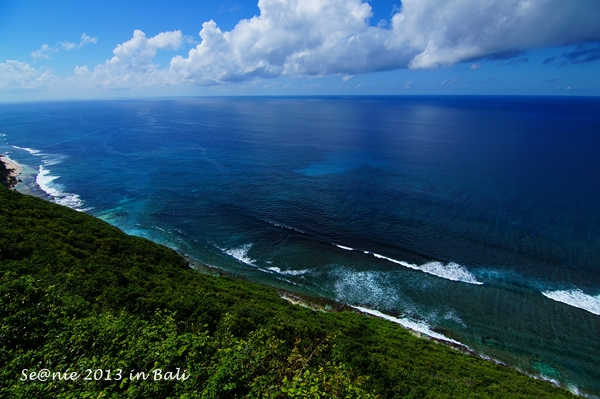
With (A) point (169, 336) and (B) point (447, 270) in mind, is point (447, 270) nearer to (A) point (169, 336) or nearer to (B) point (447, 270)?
(B) point (447, 270)

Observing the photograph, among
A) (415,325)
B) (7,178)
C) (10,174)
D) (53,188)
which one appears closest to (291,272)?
(415,325)

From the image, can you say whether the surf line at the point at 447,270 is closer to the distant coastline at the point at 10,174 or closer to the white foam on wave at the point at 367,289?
the white foam on wave at the point at 367,289

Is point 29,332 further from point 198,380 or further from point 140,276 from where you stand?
point 140,276

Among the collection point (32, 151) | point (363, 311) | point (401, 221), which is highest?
point (32, 151)

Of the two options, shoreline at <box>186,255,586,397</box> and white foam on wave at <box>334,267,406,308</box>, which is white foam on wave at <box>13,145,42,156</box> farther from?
white foam on wave at <box>334,267,406,308</box>

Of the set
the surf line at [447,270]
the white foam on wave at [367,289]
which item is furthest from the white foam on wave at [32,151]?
the surf line at [447,270]

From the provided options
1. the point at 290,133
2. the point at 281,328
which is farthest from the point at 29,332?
the point at 290,133

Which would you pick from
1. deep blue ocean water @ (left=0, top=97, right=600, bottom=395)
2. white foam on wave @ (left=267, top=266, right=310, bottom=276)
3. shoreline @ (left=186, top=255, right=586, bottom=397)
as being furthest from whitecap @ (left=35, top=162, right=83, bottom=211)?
white foam on wave @ (left=267, top=266, right=310, bottom=276)
